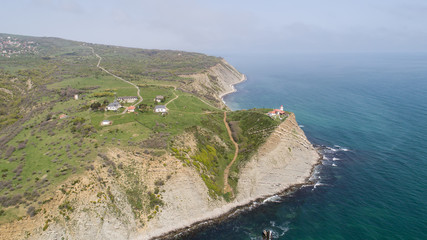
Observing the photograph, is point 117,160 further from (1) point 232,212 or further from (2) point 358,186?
(2) point 358,186

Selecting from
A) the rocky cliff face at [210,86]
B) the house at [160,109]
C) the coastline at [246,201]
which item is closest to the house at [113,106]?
the house at [160,109]

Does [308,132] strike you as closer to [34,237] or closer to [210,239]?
[210,239]

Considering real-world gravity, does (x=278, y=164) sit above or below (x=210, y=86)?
below

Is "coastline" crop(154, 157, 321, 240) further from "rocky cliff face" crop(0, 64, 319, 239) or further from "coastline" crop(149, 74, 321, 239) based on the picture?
"rocky cliff face" crop(0, 64, 319, 239)

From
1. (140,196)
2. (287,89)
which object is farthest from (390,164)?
(287,89)

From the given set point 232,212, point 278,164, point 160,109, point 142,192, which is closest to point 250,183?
point 232,212

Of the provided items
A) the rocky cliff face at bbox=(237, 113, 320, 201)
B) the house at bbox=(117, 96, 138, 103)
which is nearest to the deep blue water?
the rocky cliff face at bbox=(237, 113, 320, 201)
